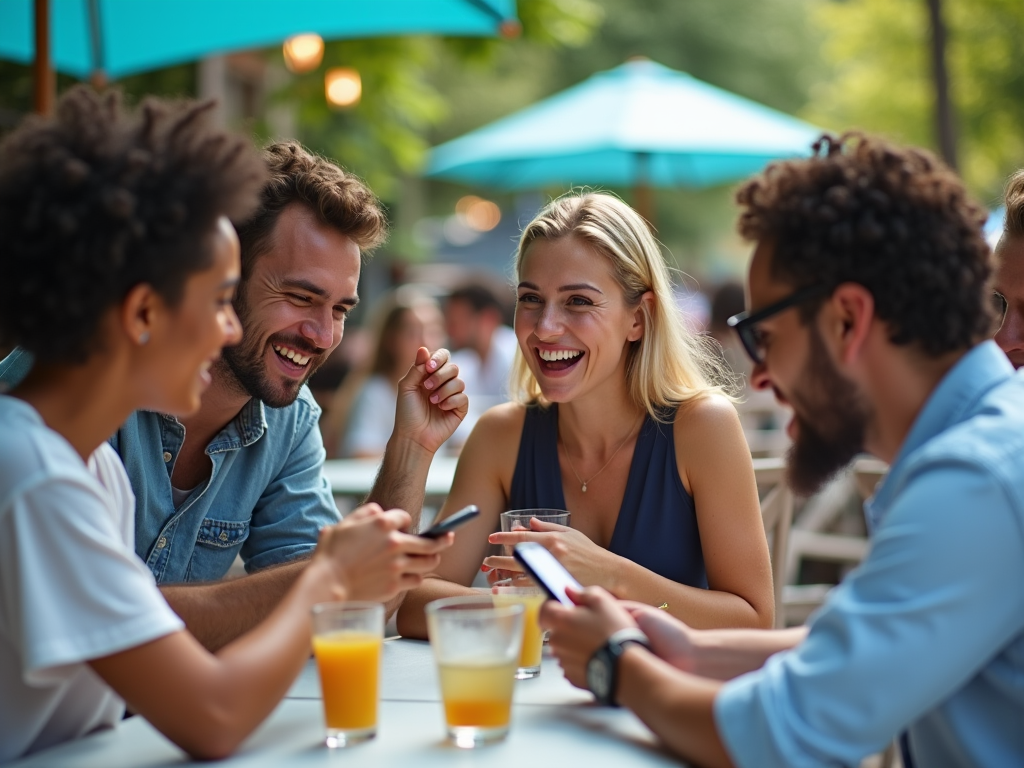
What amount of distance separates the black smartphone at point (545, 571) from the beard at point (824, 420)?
0.48m

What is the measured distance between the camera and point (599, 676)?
177 cm

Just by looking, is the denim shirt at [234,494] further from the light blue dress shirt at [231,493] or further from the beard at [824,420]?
the beard at [824,420]

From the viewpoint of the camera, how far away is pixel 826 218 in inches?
67.2

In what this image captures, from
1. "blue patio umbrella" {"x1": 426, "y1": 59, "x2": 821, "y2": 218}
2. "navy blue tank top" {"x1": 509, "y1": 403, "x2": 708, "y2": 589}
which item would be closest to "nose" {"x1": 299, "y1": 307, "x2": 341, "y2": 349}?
"navy blue tank top" {"x1": 509, "y1": 403, "x2": 708, "y2": 589}

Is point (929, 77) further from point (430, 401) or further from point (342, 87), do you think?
point (430, 401)

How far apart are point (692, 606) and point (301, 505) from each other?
3.61 feet

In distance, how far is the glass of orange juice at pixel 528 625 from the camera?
2070 mm

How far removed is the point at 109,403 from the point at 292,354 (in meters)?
1.06

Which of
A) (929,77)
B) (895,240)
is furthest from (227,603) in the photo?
(929,77)

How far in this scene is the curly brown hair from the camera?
107 inches

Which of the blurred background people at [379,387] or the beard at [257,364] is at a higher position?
the beard at [257,364]

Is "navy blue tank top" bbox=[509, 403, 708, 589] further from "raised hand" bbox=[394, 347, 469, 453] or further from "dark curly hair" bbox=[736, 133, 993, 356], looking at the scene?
"dark curly hair" bbox=[736, 133, 993, 356]

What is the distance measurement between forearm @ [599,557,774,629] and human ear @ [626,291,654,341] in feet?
2.56

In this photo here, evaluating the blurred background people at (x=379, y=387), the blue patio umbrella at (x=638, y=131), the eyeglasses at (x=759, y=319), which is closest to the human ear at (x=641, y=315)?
the eyeglasses at (x=759, y=319)
